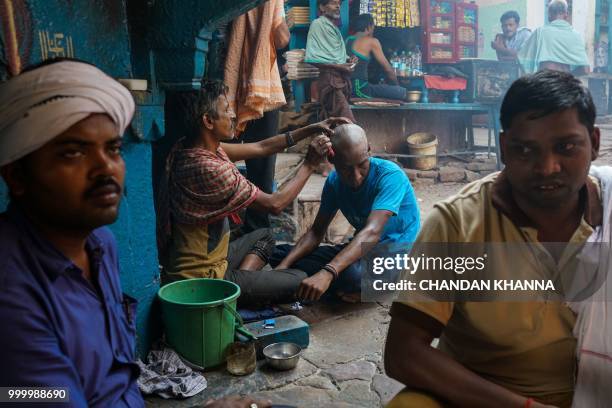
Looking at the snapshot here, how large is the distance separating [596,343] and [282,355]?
1.92 m

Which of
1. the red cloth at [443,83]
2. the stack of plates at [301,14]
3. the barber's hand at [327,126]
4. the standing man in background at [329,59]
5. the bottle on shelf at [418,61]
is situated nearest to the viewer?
the barber's hand at [327,126]

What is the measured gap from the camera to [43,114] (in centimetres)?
140

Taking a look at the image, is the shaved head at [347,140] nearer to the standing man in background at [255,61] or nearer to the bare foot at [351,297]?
the standing man in background at [255,61]

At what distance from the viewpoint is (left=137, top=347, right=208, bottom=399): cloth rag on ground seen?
112 inches

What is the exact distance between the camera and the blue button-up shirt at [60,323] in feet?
4.20

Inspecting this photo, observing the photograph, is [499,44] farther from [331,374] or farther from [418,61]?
[331,374]

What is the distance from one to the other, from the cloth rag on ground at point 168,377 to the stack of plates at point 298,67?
6483mm

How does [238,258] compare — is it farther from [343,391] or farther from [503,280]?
[503,280]

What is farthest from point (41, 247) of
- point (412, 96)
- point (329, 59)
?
point (412, 96)

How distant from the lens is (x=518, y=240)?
1.75m

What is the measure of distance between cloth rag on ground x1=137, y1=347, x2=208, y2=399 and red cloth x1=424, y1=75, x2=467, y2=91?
27.7 ft

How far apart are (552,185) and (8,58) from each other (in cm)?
204

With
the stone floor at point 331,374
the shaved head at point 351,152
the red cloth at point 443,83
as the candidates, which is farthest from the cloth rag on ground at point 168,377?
the red cloth at point 443,83

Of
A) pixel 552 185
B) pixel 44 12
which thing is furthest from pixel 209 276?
pixel 552 185
